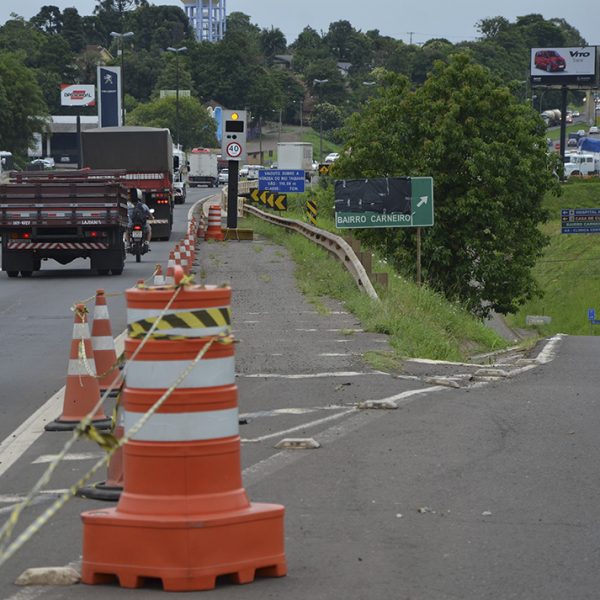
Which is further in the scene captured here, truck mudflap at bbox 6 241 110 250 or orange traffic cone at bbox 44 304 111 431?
truck mudflap at bbox 6 241 110 250

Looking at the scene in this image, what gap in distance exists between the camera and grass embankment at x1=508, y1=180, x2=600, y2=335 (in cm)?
5683

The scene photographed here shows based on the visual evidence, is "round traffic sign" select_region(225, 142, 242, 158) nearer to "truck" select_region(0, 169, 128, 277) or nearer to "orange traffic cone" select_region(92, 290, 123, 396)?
"truck" select_region(0, 169, 128, 277)

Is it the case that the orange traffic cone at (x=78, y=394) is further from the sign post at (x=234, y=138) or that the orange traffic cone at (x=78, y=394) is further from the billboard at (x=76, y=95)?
the billboard at (x=76, y=95)

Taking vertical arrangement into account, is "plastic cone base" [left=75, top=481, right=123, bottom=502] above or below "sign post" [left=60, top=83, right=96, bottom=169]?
below

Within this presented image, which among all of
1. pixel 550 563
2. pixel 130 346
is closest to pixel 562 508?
pixel 550 563

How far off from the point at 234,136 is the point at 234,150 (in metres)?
0.51

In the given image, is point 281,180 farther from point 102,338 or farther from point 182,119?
point 182,119

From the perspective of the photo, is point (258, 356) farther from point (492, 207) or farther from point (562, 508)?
point (492, 207)

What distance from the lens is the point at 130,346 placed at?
6.91m

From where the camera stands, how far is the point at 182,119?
149375mm

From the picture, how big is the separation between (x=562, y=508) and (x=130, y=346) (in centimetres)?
282

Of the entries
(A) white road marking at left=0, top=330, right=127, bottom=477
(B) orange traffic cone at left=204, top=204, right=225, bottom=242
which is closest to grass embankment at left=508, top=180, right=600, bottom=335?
(B) orange traffic cone at left=204, top=204, right=225, bottom=242

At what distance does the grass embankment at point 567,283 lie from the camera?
56.8 metres

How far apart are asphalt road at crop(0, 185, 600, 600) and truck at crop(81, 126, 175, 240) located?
28748mm
